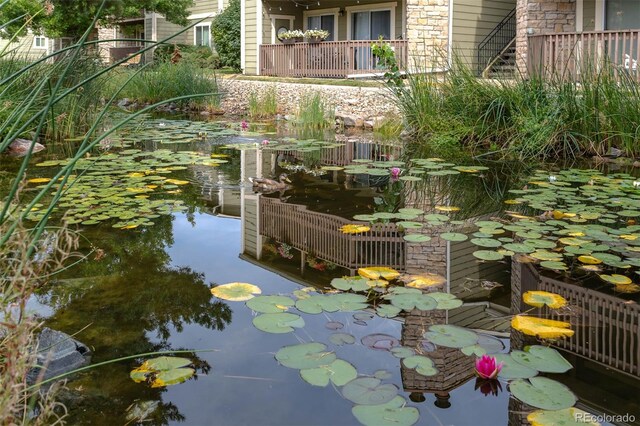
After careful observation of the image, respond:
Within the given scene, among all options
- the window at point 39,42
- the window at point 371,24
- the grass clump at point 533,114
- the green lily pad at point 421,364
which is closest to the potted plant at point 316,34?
the window at point 371,24

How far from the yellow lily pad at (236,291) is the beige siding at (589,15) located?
44.4 feet

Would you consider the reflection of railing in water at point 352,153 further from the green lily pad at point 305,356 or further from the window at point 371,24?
the window at point 371,24

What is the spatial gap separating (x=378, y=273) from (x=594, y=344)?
1191 mm

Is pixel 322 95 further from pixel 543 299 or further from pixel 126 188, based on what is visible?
pixel 543 299

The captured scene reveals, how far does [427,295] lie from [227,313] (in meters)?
0.97

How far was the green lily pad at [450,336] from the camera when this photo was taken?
9.10 feet

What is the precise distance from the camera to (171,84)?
15289 millimetres

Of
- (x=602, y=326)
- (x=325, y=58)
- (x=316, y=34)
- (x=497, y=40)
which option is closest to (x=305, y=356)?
(x=602, y=326)

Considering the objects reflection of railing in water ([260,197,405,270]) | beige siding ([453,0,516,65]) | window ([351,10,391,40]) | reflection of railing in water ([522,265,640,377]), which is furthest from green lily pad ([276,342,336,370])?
window ([351,10,391,40])

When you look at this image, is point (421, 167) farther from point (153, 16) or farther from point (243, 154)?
point (153, 16)

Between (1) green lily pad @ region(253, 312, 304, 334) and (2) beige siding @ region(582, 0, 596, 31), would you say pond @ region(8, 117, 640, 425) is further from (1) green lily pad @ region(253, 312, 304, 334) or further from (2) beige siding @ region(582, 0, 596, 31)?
(2) beige siding @ region(582, 0, 596, 31)

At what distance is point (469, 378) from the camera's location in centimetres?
257

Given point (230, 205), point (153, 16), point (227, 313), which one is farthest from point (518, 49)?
point (153, 16)

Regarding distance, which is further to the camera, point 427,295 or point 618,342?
point 427,295
